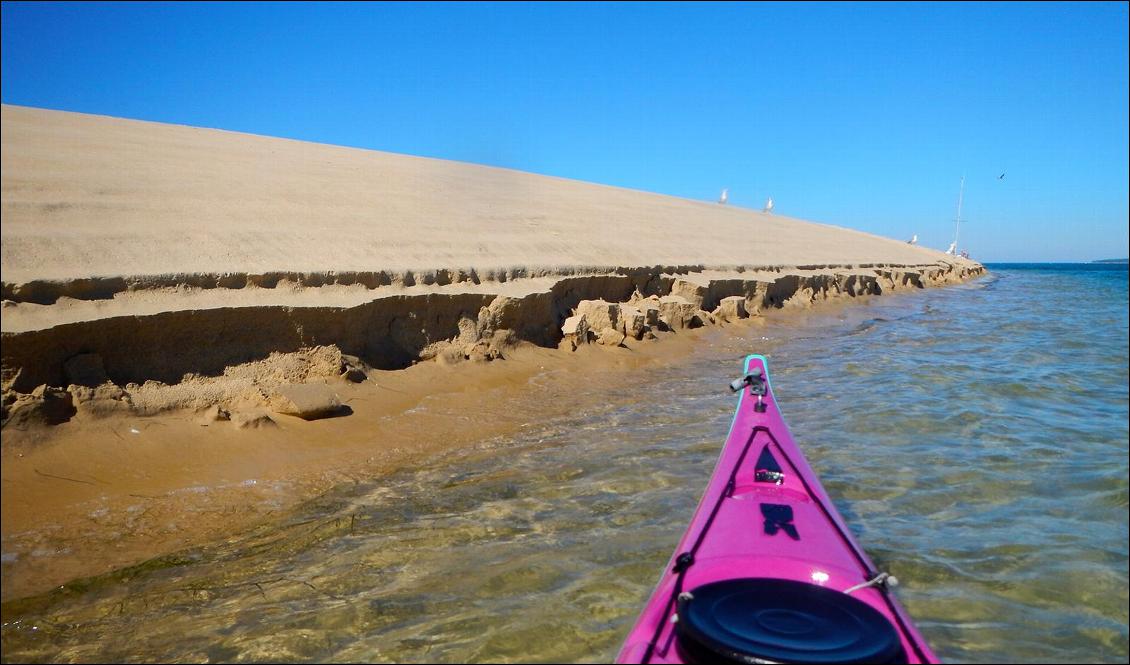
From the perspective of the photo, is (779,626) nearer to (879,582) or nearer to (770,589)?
(770,589)

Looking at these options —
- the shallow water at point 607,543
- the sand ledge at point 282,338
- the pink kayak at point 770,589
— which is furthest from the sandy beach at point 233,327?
the pink kayak at point 770,589

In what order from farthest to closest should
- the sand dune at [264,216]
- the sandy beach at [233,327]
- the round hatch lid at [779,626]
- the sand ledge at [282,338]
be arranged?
the sand dune at [264,216], the sand ledge at [282,338], the sandy beach at [233,327], the round hatch lid at [779,626]

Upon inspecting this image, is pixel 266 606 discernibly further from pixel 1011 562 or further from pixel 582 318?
pixel 582 318

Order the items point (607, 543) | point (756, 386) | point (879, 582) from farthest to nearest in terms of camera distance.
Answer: point (756, 386) < point (607, 543) < point (879, 582)

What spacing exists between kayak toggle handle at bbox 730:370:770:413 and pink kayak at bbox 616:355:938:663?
63cm

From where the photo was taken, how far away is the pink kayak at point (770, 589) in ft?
5.99

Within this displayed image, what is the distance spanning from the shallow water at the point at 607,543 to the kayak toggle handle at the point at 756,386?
68 cm

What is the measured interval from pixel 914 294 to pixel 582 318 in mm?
13838

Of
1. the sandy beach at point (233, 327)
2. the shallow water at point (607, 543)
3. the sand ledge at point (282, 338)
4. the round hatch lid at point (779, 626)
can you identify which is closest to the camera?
the round hatch lid at point (779, 626)

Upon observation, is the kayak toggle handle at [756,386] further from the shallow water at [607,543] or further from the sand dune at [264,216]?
the sand dune at [264,216]

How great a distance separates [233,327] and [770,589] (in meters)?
3.90

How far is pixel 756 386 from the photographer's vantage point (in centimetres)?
392

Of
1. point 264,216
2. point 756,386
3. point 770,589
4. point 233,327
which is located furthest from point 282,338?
point 770,589

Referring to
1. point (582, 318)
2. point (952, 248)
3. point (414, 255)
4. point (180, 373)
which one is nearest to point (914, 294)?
point (582, 318)
